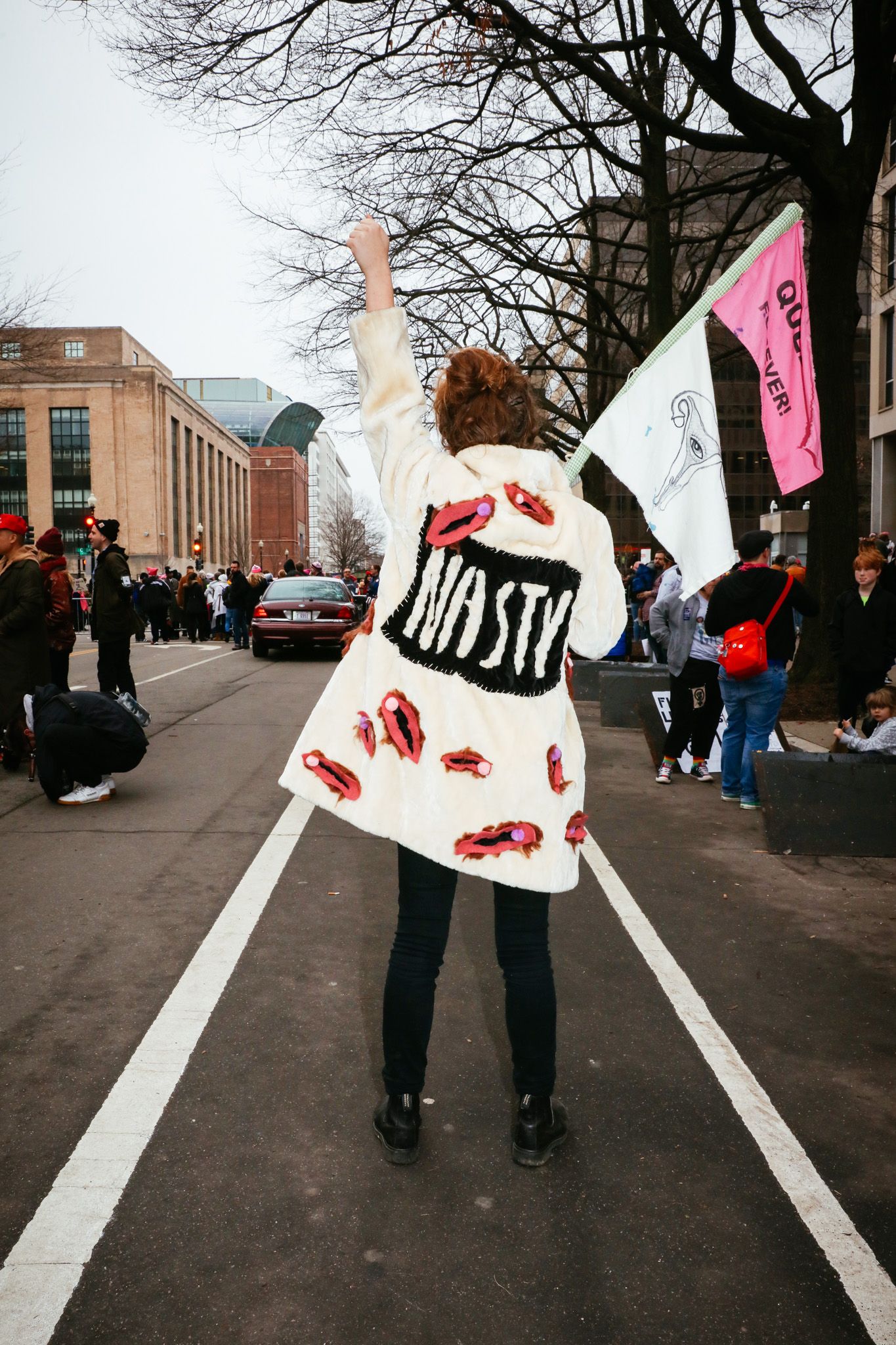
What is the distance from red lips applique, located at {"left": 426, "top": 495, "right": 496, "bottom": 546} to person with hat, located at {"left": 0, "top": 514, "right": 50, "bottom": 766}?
6.21 meters

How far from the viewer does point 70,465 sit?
81.9 m

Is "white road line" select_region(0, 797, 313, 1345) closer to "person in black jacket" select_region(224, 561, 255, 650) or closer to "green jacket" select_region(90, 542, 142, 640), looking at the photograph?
"green jacket" select_region(90, 542, 142, 640)

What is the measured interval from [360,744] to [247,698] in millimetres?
11408

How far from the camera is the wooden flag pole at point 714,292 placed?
380 centimetres

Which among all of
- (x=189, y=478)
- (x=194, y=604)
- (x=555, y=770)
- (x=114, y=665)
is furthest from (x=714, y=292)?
(x=189, y=478)

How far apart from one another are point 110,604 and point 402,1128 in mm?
8649

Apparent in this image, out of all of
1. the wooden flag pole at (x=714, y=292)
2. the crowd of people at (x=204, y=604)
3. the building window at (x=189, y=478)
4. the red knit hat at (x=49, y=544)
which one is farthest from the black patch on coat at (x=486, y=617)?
the building window at (x=189, y=478)

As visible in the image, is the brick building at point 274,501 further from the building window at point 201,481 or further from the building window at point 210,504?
the building window at point 201,481

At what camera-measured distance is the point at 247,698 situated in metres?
13.9

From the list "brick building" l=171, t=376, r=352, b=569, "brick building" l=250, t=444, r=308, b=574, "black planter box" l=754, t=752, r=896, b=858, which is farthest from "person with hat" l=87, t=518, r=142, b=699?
"brick building" l=250, t=444, r=308, b=574

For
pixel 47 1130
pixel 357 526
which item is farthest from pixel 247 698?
pixel 357 526

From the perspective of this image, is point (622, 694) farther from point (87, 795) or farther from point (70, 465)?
point (70, 465)

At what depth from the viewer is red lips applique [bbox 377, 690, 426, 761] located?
2.69 meters

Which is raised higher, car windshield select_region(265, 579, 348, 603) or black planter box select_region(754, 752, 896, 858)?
car windshield select_region(265, 579, 348, 603)
